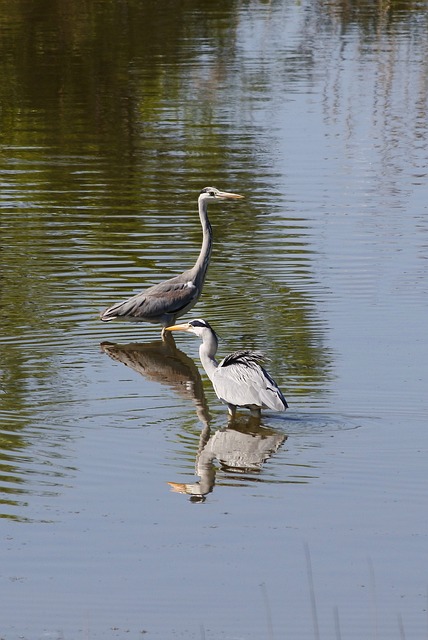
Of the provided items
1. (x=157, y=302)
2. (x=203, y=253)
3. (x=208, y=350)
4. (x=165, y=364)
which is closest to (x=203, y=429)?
(x=208, y=350)

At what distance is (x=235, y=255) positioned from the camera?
16.9 meters

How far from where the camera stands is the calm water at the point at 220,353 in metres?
8.03

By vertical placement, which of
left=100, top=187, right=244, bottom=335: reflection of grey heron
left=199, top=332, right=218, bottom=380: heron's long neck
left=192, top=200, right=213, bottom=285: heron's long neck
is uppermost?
left=199, top=332, right=218, bottom=380: heron's long neck

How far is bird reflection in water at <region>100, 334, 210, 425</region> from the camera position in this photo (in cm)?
1248

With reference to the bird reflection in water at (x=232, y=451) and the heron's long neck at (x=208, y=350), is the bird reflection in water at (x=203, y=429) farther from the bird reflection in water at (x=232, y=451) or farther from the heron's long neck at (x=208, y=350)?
the heron's long neck at (x=208, y=350)

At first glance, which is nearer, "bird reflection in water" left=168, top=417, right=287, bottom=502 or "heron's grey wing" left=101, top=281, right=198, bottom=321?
"bird reflection in water" left=168, top=417, right=287, bottom=502

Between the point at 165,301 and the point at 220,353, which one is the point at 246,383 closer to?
the point at 220,353

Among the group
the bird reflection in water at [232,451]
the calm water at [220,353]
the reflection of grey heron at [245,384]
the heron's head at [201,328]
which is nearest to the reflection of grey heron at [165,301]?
the calm water at [220,353]

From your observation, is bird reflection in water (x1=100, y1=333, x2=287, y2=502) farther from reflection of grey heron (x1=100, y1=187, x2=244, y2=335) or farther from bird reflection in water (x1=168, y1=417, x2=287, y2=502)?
reflection of grey heron (x1=100, y1=187, x2=244, y2=335)

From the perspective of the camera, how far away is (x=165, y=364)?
528 inches

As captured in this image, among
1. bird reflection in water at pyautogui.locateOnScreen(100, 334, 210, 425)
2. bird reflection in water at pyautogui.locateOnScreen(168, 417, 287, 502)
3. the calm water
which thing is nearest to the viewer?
the calm water

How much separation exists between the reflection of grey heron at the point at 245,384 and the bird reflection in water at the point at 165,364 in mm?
480

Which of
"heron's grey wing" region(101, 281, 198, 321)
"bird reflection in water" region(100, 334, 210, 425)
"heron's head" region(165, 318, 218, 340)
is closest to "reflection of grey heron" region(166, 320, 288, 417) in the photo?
"heron's head" region(165, 318, 218, 340)

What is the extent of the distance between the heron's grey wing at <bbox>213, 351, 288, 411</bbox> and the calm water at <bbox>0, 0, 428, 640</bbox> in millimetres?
275
